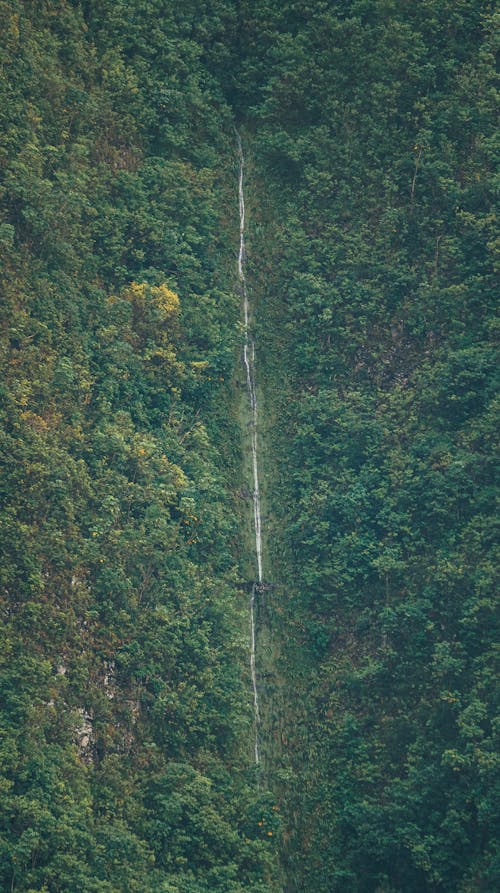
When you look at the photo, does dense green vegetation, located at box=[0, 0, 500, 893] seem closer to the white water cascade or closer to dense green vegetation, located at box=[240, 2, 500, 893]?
dense green vegetation, located at box=[240, 2, 500, 893]

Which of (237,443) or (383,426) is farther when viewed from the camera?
(237,443)

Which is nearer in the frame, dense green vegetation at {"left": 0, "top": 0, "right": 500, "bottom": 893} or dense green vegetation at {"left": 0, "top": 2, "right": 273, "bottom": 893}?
dense green vegetation at {"left": 0, "top": 2, "right": 273, "bottom": 893}

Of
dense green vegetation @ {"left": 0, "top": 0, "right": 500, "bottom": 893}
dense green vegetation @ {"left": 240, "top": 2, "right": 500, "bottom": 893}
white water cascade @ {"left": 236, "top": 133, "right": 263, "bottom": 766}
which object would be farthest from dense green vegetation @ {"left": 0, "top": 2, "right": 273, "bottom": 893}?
dense green vegetation @ {"left": 240, "top": 2, "right": 500, "bottom": 893}

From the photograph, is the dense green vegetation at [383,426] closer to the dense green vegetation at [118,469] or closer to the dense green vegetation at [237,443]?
the dense green vegetation at [237,443]

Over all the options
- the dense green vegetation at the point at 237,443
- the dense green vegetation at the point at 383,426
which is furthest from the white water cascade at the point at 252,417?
the dense green vegetation at the point at 383,426

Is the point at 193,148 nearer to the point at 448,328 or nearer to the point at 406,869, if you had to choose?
the point at 448,328

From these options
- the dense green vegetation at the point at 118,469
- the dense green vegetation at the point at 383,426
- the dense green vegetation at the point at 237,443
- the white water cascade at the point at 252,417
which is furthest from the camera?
the white water cascade at the point at 252,417

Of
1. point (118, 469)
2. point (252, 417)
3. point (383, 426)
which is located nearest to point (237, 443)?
point (252, 417)

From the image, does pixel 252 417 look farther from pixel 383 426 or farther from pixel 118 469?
pixel 118 469
